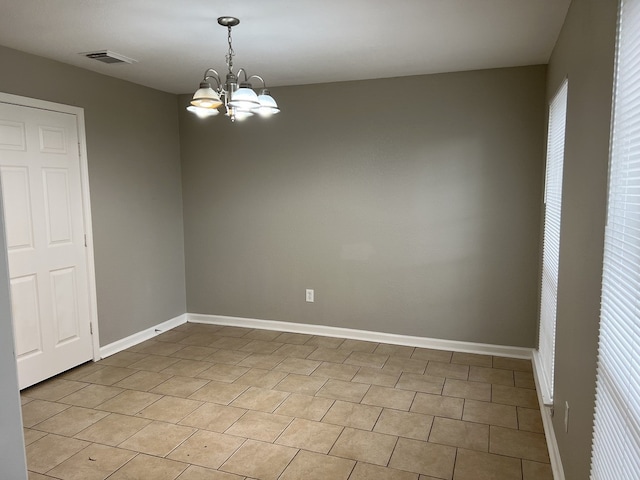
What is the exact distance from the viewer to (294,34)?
3027 millimetres

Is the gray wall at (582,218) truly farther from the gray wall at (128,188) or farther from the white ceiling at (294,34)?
the gray wall at (128,188)

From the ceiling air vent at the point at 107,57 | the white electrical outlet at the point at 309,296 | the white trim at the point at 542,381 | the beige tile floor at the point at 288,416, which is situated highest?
the ceiling air vent at the point at 107,57

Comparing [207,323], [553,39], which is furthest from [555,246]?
[207,323]

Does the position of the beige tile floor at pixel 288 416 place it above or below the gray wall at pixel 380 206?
below

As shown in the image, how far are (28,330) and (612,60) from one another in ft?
12.7

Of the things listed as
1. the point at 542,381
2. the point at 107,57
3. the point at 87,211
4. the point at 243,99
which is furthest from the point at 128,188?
the point at 542,381

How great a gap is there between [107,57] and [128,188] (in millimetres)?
1274

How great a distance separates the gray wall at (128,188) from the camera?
380 centimetres

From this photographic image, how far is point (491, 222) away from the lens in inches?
160

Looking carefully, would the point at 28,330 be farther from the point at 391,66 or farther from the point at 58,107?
the point at 391,66

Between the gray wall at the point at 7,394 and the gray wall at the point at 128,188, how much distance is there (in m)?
2.65

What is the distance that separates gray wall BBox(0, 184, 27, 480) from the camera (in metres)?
1.31

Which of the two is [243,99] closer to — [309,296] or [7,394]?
[7,394]

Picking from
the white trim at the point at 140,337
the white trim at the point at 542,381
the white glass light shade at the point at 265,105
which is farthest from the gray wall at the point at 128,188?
the white trim at the point at 542,381
